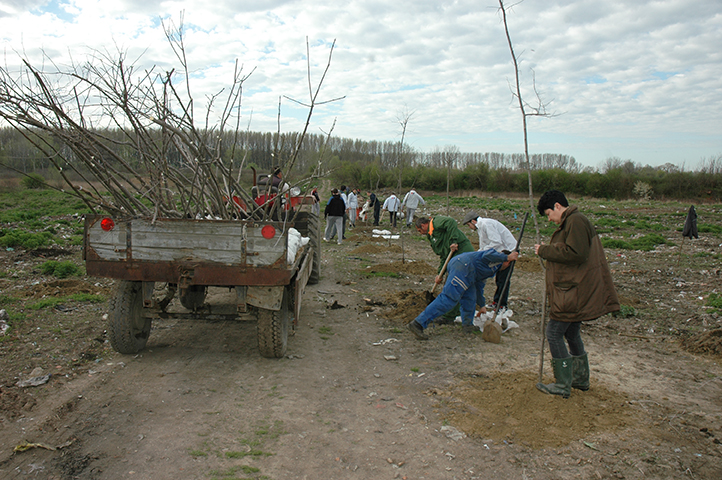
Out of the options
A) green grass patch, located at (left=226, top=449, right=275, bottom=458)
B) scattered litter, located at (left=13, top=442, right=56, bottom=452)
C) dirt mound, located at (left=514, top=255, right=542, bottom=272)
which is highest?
dirt mound, located at (left=514, top=255, right=542, bottom=272)

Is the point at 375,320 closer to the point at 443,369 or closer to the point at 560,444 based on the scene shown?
the point at 443,369

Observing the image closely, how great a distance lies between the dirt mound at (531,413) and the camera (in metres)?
3.15

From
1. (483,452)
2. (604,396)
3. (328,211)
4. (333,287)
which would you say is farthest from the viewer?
(328,211)

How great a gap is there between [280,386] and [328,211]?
30.5ft

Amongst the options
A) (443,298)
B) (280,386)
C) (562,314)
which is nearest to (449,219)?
(443,298)

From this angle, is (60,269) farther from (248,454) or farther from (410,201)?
(410,201)

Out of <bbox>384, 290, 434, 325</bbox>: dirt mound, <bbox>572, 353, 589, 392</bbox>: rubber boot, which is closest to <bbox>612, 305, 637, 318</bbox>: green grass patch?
<bbox>384, 290, 434, 325</bbox>: dirt mound

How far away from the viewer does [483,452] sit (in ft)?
9.69

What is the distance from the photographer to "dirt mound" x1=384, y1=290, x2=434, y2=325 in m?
6.12

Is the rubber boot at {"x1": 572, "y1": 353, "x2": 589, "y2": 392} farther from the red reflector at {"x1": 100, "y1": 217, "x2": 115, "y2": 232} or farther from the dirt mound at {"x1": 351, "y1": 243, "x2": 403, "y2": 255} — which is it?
the dirt mound at {"x1": 351, "y1": 243, "x2": 403, "y2": 255}

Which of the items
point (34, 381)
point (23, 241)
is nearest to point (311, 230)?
point (34, 381)

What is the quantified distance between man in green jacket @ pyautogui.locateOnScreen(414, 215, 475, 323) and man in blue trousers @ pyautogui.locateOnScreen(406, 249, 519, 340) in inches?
16.6

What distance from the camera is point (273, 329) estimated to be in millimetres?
4289

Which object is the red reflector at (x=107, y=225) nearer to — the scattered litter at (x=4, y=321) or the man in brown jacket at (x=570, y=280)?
the scattered litter at (x=4, y=321)
